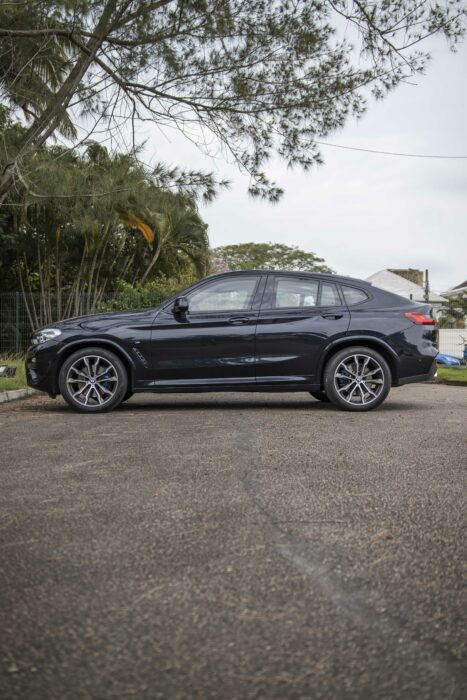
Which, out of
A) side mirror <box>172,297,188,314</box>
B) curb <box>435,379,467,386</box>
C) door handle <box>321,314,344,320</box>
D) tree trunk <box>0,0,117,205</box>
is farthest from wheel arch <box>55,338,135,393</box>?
curb <box>435,379,467,386</box>

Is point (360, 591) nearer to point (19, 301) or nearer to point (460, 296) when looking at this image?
point (19, 301)

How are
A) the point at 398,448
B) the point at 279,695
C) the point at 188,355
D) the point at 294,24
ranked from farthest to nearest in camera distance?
the point at 294,24 → the point at 188,355 → the point at 398,448 → the point at 279,695

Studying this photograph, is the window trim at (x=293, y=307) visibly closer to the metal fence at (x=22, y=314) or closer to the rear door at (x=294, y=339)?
the rear door at (x=294, y=339)

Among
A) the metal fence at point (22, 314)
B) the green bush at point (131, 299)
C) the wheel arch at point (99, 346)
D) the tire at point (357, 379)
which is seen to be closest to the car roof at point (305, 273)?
the tire at point (357, 379)

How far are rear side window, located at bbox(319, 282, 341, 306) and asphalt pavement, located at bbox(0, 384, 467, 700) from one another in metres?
3.36

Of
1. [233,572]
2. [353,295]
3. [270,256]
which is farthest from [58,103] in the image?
[270,256]

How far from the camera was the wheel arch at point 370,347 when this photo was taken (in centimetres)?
971

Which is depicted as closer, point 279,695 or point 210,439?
point 279,695

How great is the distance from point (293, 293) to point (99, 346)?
7.89 ft

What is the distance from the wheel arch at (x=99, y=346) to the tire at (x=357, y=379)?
2.29 metres

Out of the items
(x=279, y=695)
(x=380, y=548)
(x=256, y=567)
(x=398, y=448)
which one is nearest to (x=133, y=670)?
(x=279, y=695)

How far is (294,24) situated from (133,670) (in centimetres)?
1145

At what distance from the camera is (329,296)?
9992mm

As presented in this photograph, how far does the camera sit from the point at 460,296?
1738 inches
